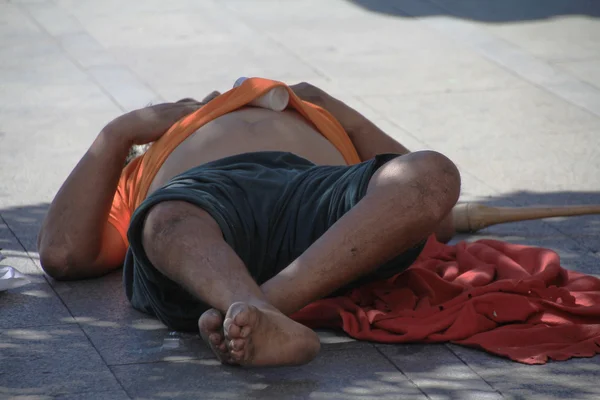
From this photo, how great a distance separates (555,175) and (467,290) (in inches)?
73.1

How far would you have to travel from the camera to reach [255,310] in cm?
306

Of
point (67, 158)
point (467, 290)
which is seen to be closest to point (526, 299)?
point (467, 290)

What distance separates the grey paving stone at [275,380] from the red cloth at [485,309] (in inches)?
8.4

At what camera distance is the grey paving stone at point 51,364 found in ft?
10.8

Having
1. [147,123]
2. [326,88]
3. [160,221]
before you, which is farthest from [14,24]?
[160,221]

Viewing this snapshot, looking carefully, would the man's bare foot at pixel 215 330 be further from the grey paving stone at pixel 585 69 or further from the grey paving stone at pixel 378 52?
the grey paving stone at pixel 585 69

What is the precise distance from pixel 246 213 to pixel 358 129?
2.96ft

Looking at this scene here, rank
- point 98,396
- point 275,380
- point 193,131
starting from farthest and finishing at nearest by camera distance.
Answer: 1. point 193,131
2. point 275,380
3. point 98,396

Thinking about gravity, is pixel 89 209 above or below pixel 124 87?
above

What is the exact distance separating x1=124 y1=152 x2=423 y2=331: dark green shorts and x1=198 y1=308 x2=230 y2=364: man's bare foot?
457 millimetres

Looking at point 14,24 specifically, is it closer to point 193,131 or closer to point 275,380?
point 193,131

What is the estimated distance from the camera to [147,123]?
13.8ft

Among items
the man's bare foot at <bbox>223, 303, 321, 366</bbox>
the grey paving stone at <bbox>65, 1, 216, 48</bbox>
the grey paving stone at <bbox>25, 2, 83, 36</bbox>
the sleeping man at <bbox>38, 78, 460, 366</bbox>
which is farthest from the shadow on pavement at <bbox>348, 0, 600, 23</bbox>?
the man's bare foot at <bbox>223, 303, 321, 366</bbox>

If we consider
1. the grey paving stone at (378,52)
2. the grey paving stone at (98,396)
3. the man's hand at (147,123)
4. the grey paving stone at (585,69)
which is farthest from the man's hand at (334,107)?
the grey paving stone at (585,69)
